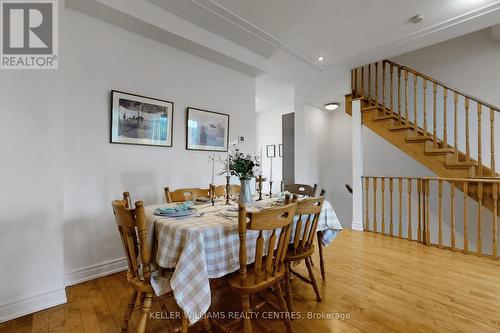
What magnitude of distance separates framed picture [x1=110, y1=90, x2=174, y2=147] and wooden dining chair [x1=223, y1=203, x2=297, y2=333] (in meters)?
1.84

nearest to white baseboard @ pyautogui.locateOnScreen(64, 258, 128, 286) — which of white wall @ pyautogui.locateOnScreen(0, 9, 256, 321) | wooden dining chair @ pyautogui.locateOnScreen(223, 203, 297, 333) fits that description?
white wall @ pyautogui.locateOnScreen(0, 9, 256, 321)

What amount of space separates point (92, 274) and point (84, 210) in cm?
62

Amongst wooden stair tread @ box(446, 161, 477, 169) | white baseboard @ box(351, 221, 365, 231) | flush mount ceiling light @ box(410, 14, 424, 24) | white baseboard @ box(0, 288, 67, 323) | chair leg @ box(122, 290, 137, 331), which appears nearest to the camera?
chair leg @ box(122, 290, 137, 331)

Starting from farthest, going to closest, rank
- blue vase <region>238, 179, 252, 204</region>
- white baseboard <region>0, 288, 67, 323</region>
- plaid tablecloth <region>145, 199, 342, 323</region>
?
blue vase <region>238, 179, 252, 204</region>, white baseboard <region>0, 288, 67, 323</region>, plaid tablecloth <region>145, 199, 342, 323</region>

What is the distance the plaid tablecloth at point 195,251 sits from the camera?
1188 millimetres

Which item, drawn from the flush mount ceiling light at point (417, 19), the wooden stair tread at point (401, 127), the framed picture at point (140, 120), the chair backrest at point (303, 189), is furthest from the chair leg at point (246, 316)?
the wooden stair tread at point (401, 127)

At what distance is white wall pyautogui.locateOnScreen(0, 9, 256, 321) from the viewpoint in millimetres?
1696

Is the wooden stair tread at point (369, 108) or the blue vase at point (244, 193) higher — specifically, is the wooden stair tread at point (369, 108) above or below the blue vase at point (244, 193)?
above

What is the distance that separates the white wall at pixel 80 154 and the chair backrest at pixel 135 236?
36.4 inches

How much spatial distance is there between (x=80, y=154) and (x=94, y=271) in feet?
3.68

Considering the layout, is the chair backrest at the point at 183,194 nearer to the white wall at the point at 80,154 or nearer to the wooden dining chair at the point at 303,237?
the white wall at the point at 80,154

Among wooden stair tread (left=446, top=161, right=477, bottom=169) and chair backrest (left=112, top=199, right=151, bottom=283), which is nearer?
chair backrest (left=112, top=199, right=151, bottom=283)

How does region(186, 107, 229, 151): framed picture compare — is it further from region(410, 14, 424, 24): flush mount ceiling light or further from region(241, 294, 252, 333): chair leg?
region(410, 14, 424, 24): flush mount ceiling light

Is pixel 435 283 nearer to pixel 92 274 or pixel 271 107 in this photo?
pixel 92 274
